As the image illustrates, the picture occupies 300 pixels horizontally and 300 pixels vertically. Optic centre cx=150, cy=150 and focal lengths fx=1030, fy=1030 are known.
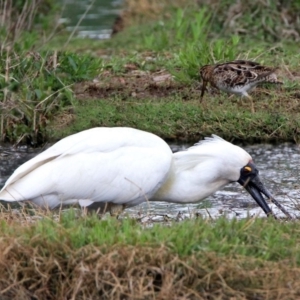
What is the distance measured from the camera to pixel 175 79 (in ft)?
32.5

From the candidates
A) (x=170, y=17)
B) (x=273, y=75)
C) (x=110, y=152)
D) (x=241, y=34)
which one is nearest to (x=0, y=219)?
(x=110, y=152)

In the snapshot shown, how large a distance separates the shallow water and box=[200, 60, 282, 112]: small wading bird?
64 cm

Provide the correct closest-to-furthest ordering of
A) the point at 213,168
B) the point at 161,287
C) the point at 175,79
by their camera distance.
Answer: the point at 161,287 → the point at 213,168 → the point at 175,79

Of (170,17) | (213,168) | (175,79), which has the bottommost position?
(170,17)

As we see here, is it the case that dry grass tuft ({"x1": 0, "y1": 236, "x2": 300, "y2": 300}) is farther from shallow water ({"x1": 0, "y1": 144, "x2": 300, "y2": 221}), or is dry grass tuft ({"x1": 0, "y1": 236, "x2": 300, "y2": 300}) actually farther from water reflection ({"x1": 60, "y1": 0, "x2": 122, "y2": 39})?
water reflection ({"x1": 60, "y1": 0, "x2": 122, "y2": 39})

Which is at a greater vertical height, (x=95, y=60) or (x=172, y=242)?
(x=172, y=242)

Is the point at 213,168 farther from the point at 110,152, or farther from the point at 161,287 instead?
the point at 161,287

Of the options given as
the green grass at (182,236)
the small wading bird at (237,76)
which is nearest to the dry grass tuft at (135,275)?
the green grass at (182,236)

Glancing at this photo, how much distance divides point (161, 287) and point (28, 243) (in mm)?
737

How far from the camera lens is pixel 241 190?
7578 millimetres

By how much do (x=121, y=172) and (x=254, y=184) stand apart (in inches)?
33.9

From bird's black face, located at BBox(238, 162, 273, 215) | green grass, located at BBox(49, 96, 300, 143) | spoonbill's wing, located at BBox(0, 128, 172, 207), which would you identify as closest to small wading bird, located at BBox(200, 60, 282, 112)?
green grass, located at BBox(49, 96, 300, 143)

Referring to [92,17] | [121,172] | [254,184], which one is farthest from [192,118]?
[92,17]

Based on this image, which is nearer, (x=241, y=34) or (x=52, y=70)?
(x=52, y=70)
